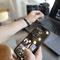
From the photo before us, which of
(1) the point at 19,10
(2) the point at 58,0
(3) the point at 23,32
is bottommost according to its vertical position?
(1) the point at 19,10

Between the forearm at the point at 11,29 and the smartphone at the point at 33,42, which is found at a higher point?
the smartphone at the point at 33,42

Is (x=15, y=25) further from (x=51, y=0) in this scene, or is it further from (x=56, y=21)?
(x=51, y=0)

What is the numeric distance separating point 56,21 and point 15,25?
0.79ft

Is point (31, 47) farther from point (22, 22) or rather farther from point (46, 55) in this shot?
point (22, 22)

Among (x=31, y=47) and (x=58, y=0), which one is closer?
(x=31, y=47)

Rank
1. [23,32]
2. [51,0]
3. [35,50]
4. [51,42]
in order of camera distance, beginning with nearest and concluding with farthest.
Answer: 1. [35,50]
2. [51,42]
3. [23,32]
4. [51,0]

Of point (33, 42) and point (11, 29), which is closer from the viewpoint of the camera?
point (33, 42)

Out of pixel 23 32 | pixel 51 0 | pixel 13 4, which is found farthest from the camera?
pixel 13 4

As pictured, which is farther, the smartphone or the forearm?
the forearm

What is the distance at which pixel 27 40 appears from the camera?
0.61 m

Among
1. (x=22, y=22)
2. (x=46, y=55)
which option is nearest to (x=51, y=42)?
(x=46, y=55)

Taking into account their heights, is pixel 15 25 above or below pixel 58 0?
below

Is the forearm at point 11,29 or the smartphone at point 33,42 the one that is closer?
the smartphone at point 33,42

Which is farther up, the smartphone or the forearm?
the smartphone
